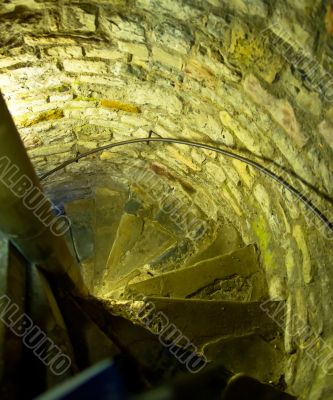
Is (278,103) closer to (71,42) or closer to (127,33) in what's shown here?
(127,33)

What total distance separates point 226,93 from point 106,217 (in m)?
2.92

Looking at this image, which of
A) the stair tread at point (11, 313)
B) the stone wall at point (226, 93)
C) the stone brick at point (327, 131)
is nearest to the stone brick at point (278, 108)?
the stone wall at point (226, 93)

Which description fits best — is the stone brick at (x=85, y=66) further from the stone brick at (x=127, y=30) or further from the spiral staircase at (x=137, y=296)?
the spiral staircase at (x=137, y=296)

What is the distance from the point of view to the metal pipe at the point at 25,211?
4.51ft

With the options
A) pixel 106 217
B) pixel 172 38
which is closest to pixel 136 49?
pixel 172 38

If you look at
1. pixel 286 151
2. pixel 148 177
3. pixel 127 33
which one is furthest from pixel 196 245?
pixel 127 33

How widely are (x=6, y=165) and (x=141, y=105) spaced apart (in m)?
1.53

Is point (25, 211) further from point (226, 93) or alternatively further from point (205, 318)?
point (205, 318)

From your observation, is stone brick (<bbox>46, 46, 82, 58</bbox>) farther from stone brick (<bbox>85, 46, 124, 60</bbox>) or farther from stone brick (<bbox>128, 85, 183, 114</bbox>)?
stone brick (<bbox>128, 85, 183, 114</bbox>)

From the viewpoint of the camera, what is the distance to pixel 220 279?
9.70ft

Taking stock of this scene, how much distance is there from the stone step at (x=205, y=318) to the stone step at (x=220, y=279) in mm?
324

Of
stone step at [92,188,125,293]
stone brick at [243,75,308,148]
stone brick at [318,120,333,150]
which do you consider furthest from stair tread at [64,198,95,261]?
stone brick at [318,120,333,150]

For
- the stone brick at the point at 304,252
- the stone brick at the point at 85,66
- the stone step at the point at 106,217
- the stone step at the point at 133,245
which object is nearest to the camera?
the stone brick at the point at 304,252

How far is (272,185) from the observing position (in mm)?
2250
